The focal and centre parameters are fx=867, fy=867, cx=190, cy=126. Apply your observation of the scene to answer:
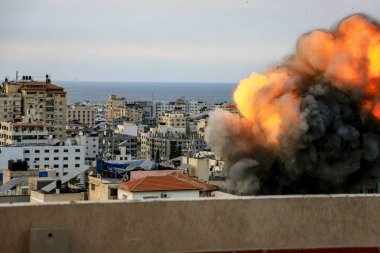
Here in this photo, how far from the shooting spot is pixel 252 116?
60.5 feet

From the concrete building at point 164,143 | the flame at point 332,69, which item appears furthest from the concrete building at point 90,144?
the flame at point 332,69

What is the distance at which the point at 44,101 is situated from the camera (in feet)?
272

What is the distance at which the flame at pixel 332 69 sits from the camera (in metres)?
16.8

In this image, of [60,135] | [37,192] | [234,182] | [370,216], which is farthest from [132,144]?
[370,216]

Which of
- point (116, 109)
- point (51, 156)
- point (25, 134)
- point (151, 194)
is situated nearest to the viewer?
point (151, 194)

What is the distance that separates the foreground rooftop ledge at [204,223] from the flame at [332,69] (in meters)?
10.4

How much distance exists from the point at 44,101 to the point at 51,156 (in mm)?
24816

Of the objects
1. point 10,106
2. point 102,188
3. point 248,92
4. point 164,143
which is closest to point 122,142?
point 164,143

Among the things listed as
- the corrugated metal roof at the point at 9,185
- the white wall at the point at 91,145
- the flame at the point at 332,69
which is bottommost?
the white wall at the point at 91,145

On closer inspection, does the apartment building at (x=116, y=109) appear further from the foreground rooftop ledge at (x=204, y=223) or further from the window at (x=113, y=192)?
the foreground rooftop ledge at (x=204, y=223)

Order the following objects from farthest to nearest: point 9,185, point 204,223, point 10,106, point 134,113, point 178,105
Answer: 1. point 178,105
2. point 134,113
3. point 10,106
4. point 9,185
5. point 204,223

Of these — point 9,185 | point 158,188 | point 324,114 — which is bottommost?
point 9,185

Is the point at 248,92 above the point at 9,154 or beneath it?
above

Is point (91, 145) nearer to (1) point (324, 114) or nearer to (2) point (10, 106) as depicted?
(2) point (10, 106)
